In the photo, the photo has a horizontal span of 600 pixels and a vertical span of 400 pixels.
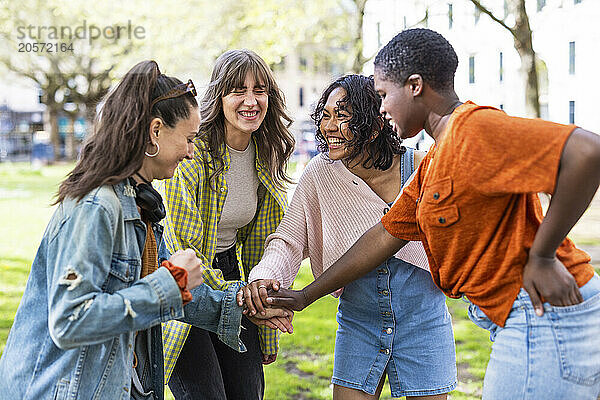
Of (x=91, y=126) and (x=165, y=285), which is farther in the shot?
(x=91, y=126)

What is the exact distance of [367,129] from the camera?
3.17 m

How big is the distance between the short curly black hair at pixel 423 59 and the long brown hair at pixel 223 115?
1134 mm

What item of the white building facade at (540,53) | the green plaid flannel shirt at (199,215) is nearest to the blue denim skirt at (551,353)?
the green plaid flannel shirt at (199,215)

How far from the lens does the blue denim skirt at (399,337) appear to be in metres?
3.13

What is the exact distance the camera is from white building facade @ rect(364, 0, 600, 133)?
26.9 meters

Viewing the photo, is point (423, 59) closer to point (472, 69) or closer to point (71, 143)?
point (472, 69)

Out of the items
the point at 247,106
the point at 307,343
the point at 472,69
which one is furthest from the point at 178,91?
the point at 472,69

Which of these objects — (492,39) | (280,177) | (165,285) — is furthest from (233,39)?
(165,285)

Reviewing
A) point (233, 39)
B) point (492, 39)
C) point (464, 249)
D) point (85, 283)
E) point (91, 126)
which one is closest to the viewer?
point (85, 283)

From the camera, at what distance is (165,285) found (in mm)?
2299

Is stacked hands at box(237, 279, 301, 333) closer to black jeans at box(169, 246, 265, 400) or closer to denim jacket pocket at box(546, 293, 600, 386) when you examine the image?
black jeans at box(169, 246, 265, 400)

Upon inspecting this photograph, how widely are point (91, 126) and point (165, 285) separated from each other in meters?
0.67

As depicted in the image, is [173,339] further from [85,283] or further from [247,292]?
[85,283]

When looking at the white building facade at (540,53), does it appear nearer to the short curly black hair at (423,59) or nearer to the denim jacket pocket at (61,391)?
the short curly black hair at (423,59)
